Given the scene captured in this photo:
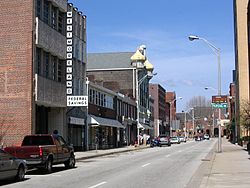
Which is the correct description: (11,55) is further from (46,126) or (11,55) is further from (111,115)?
(111,115)

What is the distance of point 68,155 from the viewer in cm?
2503

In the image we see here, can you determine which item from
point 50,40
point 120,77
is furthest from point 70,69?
point 120,77

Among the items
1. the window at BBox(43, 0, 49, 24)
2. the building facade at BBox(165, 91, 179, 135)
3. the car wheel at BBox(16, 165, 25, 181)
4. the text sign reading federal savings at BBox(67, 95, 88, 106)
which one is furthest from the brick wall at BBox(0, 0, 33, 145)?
the building facade at BBox(165, 91, 179, 135)

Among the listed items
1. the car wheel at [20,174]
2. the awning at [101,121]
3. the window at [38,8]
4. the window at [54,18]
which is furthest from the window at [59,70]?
the car wheel at [20,174]

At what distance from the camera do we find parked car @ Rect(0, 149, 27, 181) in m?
17.0

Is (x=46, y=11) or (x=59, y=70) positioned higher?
(x=46, y=11)

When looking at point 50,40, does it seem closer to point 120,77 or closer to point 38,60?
point 38,60

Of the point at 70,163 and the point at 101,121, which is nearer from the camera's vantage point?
the point at 70,163

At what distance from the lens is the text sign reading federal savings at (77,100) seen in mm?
38688

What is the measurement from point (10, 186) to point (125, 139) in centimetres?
5208

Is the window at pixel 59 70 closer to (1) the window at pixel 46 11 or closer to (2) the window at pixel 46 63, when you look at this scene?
(2) the window at pixel 46 63

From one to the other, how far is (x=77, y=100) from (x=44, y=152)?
17.6m

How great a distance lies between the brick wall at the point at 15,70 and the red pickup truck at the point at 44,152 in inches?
342

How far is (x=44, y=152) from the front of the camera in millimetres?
21609
